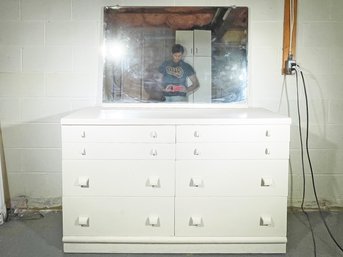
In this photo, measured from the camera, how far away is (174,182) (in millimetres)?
2268

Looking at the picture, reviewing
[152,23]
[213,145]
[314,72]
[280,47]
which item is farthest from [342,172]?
[152,23]

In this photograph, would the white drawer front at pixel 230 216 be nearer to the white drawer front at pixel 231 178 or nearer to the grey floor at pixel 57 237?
the white drawer front at pixel 231 178

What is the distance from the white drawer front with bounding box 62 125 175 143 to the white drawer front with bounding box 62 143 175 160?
30mm

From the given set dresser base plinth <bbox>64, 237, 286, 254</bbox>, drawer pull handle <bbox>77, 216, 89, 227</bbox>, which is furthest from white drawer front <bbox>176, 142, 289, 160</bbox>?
drawer pull handle <bbox>77, 216, 89, 227</bbox>

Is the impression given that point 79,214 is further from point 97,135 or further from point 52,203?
point 52,203

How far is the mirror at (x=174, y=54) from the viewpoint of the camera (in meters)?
2.89

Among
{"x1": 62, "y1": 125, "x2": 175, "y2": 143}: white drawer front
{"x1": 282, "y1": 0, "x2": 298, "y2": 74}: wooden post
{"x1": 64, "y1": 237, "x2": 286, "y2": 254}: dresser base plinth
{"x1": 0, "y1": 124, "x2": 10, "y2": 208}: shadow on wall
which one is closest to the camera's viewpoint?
{"x1": 62, "y1": 125, "x2": 175, "y2": 143}: white drawer front

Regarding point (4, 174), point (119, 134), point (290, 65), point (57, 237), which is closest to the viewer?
point (119, 134)

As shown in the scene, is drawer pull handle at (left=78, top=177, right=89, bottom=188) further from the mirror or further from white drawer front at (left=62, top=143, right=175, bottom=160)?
the mirror

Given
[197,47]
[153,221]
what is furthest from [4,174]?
[197,47]

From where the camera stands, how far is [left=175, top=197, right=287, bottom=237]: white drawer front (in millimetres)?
2285

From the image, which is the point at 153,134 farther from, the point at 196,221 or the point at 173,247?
the point at 173,247

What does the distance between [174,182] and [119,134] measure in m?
0.43

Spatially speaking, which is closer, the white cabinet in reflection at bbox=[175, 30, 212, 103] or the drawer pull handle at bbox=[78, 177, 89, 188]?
the drawer pull handle at bbox=[78, 177, 89, 188]
